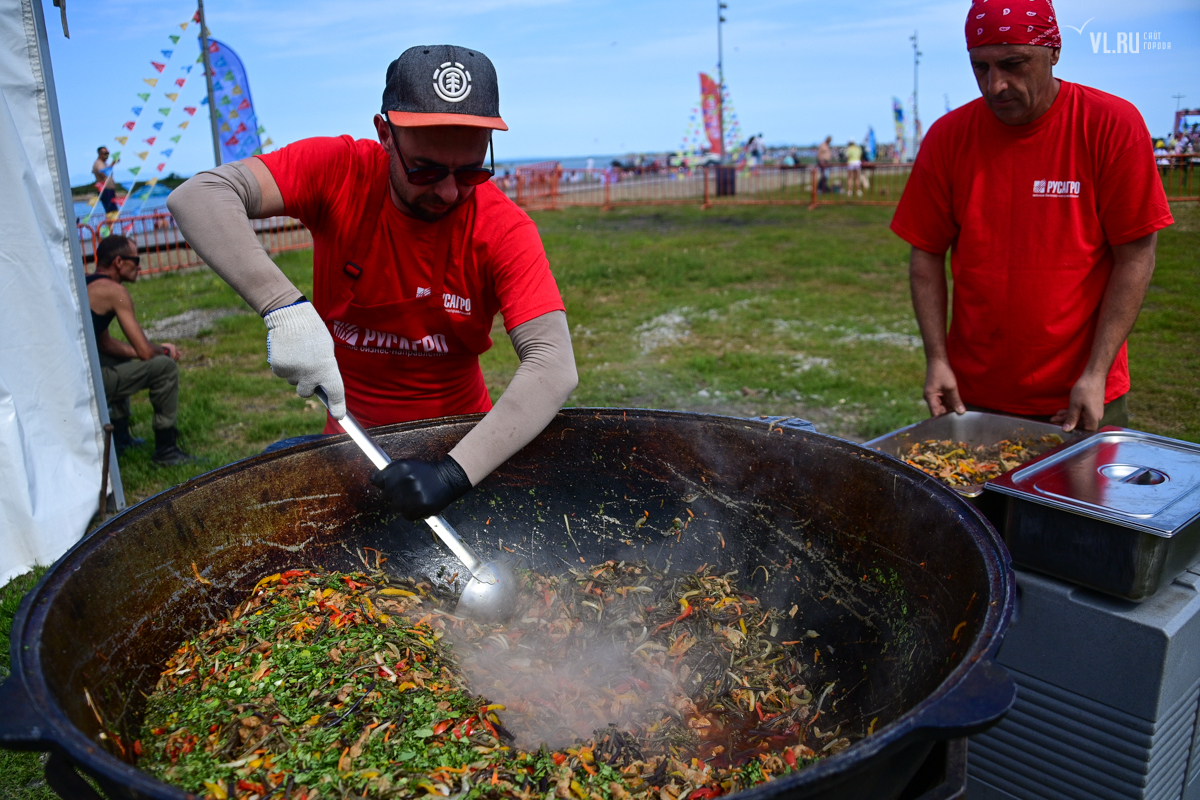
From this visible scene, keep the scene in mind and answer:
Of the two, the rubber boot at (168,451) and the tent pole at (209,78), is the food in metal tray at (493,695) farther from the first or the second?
the tent pole at (209,78)

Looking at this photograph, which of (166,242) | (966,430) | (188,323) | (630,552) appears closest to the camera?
(630,552)

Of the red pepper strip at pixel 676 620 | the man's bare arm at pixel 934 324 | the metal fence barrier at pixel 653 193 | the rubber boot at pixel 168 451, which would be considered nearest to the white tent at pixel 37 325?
the rubber boot at pixel 168 451

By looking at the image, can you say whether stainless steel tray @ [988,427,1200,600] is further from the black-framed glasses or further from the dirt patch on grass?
the dirt patch on grass

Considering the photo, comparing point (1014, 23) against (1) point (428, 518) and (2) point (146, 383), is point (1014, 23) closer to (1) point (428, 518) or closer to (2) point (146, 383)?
(1) point (428, 518)

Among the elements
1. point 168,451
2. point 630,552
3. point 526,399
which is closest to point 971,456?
point 630,552

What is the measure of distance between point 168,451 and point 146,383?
50 cm

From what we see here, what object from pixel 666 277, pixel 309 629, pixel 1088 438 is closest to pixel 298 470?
pixel 309 629

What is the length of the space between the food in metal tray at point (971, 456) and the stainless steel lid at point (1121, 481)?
268 mm

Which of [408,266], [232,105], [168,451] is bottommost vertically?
[168,451]

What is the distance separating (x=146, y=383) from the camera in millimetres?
5359

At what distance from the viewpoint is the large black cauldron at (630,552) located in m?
1.09

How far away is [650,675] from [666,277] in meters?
9.05

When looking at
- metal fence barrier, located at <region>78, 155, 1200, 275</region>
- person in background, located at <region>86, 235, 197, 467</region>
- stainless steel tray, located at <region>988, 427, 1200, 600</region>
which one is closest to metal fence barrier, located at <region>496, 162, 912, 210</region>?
metal fence barrier, located at <region>78, 155, 1200, 275</region>

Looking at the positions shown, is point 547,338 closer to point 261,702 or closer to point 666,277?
point 261,702
